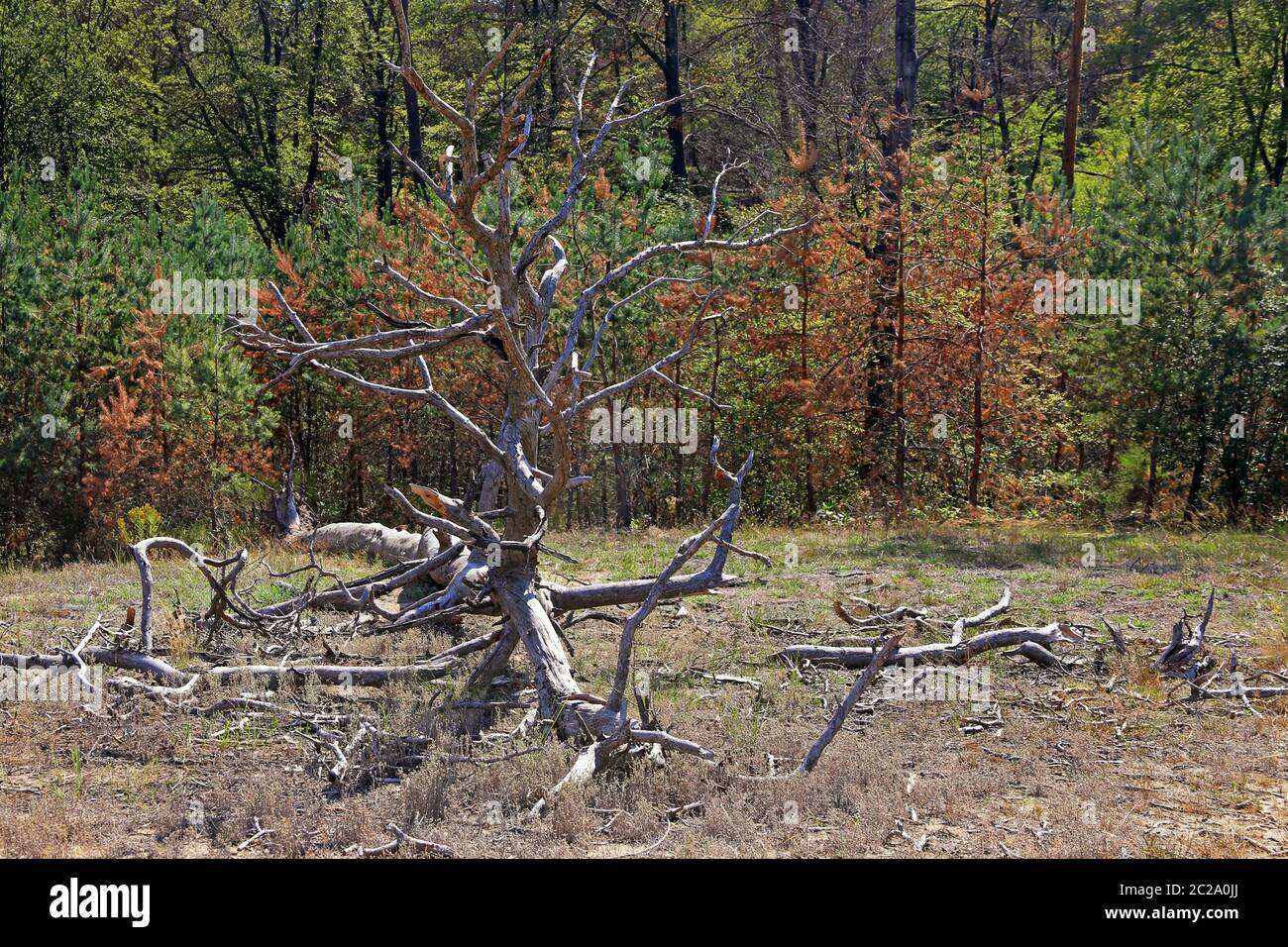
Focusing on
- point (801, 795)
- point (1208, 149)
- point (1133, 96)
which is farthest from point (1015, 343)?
point (1133, 96)

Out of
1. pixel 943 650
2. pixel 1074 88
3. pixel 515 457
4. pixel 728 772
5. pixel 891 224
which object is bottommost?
pixel 728 772

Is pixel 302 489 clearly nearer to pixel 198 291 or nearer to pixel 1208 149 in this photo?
pixel 198 291

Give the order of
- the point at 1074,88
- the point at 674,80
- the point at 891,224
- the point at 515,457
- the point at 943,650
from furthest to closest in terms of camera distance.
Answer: the point at 674,80 → the point at 1074,88 → the point at 891,224 → the point at 943,650 → the point at 515,457

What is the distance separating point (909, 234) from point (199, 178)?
20.8 m

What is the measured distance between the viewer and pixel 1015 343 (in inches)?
614

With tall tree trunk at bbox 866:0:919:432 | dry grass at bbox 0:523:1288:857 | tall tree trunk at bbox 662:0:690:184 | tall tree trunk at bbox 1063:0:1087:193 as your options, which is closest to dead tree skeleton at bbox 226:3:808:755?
dry grass at bbox 0:523:1288:857

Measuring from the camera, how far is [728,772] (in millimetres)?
5957

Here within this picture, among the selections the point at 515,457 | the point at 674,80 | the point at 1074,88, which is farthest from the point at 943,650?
the point at 674,80

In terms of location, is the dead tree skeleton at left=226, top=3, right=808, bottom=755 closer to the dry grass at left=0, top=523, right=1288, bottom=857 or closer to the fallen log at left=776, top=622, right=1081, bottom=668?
the dry grass at left=0, top=523, right=1288, bottom=857

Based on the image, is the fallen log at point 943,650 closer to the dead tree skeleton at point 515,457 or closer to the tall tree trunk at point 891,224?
the dead tree skeleton at point 515,457

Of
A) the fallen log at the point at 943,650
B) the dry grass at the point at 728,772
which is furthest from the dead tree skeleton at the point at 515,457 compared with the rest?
the fallen log at the point at 943,650

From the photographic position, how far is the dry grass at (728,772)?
5.18 meters

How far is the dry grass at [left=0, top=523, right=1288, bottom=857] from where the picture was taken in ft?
17.0

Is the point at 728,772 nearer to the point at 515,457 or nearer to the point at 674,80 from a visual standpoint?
the point at 515,457
